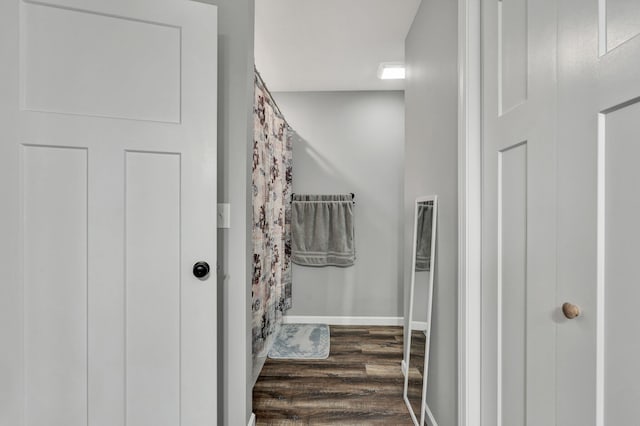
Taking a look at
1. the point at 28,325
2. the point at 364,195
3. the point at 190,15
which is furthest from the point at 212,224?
the point at 364,195

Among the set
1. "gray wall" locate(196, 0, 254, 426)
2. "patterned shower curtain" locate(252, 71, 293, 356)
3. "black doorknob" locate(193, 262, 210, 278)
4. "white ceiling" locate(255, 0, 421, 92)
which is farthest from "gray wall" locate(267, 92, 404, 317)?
"black doorknob" locate(193, 262, 210, 278)

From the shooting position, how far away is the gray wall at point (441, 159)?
1.49 meters

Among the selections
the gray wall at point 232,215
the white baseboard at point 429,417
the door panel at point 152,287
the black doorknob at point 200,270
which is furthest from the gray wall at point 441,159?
the door panel at point 152,287

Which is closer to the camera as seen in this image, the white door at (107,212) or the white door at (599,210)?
the white door at (599,210)

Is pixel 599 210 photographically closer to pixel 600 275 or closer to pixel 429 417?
pixel 600 275

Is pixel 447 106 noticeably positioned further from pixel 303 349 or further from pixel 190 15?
pixel 303 349

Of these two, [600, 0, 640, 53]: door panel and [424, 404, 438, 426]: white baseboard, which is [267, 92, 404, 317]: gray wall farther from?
[600, 0, 640, 53]: door panel

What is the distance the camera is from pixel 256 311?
2.12m

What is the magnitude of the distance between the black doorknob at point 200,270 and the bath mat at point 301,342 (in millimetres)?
1698

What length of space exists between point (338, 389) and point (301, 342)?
87cm

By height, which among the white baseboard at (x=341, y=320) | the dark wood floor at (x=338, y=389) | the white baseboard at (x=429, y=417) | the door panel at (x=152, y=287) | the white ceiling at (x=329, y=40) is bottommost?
the dark wood floor at (x=338, y=389)

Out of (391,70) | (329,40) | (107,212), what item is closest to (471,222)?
(107,212)

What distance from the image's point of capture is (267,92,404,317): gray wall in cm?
354

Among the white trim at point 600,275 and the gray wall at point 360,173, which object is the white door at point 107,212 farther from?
the gray wall at point 360,173
